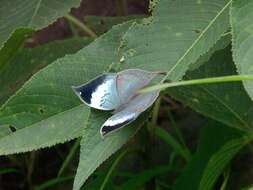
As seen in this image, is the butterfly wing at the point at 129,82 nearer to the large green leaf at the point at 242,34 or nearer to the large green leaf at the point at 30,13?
the large green leaf at the point at 242,34

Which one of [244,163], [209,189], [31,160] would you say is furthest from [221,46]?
[31,160]

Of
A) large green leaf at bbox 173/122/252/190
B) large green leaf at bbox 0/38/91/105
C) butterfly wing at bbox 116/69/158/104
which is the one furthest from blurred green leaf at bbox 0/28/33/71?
large green leaf at bbox 173/122/252/190

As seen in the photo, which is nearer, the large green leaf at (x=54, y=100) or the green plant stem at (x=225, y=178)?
the large green leaf at (x=54, y=100)

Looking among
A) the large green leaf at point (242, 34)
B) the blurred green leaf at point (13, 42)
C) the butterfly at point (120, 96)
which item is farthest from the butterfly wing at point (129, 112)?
the blurred green leaf at point (13, 42)

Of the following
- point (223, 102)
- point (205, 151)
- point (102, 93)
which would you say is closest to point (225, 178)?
point (205, 151)

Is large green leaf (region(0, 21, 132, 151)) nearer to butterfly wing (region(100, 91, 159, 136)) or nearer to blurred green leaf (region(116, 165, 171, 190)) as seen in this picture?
butterfly wing (region(100, 91, 159, 136))

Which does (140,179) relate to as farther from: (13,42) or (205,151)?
(13,42)
